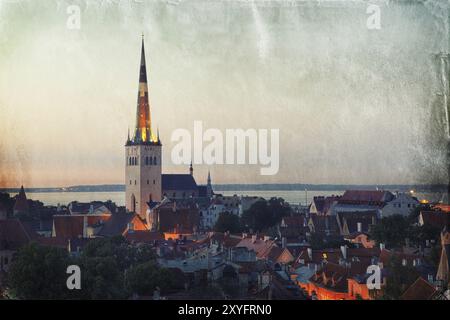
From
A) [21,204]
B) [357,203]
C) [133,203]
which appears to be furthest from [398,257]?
[133,203]

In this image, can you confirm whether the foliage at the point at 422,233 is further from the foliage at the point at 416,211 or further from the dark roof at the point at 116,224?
the dark roof at the point at 116,224

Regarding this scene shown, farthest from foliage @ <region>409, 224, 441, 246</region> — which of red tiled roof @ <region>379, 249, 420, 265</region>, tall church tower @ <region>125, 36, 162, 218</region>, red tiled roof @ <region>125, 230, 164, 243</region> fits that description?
tall church tower @ <region>125, 36, 162, 218</region>

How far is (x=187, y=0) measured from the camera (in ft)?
51.0

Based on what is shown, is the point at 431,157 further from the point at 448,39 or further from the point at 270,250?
the point at 270,250

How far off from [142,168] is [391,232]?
17.0m

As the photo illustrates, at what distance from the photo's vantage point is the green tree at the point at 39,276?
45.3ft

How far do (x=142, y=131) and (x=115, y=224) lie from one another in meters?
5.44

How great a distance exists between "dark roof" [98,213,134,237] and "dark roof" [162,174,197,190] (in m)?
13.9

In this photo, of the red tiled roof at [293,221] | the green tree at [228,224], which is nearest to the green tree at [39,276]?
the red tiled roof at [293,221]

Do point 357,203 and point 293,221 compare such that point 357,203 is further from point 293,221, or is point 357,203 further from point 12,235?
point 12,235

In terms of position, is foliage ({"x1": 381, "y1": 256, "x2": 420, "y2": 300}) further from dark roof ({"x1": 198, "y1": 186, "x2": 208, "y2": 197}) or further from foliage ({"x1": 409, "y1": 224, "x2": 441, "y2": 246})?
dark roof ({"x1": 198, "y1": 186, "x2": 208, "y2": 197})

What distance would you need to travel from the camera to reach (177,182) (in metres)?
44.6

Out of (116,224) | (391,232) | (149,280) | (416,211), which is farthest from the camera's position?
(116,224)
